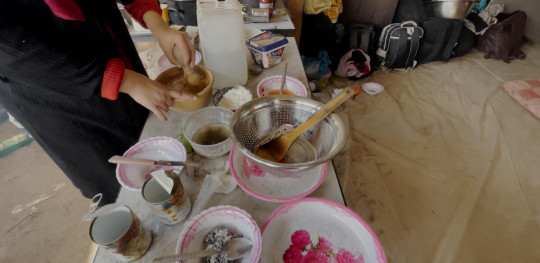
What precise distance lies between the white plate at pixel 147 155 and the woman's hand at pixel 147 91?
99 millimetres

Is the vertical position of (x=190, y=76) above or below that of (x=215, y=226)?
above

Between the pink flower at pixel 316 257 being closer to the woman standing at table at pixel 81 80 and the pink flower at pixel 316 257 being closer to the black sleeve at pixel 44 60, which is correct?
the woman standing at table at pixel 81 80

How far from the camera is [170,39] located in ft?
3.31

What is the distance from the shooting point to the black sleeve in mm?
646

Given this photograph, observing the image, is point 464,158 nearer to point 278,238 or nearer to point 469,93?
point 469,93

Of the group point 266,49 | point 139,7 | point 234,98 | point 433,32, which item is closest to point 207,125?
point 234,98

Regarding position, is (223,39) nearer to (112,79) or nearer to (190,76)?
(190,76)

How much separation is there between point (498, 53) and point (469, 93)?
33.5 inches

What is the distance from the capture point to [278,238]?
67 centimetres

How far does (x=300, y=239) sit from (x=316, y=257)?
0.19 feet

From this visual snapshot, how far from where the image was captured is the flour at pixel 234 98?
98 cm

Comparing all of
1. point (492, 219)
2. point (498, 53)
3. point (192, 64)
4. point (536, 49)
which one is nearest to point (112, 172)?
point (192, 64)

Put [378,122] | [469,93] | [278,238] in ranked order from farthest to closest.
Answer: [469,93]
[378,122]
[278,238]

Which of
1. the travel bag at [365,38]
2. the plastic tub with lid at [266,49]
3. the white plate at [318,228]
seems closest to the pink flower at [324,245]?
the white plate at [318,228]
